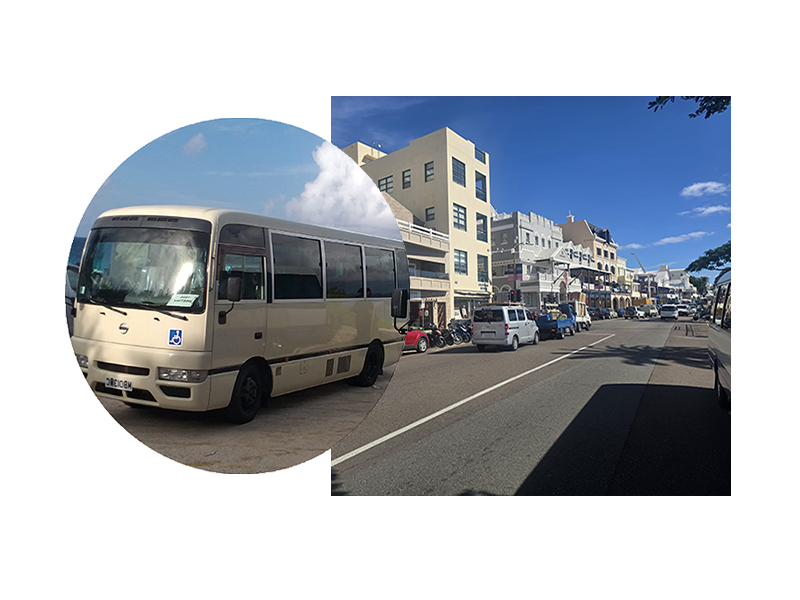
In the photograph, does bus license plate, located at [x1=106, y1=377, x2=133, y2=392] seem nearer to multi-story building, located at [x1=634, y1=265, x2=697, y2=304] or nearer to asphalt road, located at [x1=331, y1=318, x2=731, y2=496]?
asphalt road, located at [x1=331, y1=318, x2=731, y2=496]

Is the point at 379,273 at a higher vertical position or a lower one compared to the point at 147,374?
higher

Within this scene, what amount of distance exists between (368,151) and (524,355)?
1155 cm

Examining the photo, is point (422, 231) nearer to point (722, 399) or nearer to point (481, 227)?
point (481, 227)

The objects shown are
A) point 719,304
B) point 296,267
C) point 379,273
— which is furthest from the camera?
point 719,304

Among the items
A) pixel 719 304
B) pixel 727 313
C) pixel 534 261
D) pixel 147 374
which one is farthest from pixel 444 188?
pixel 534 261

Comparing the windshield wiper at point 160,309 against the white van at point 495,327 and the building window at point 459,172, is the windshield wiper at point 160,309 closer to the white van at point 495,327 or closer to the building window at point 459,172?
the building window at point 459,172

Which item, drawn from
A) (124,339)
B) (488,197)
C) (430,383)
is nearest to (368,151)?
(488,197)

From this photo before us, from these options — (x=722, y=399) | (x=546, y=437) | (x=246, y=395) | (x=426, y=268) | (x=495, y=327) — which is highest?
(x=426, y=268)

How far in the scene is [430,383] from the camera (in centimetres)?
762

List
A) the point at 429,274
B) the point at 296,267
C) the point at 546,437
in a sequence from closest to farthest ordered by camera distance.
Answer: the point at 296,267 → the point at 429,274 → the point at 546,437

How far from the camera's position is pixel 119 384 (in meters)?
0.71

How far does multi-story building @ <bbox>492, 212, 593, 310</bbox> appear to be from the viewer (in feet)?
95.2

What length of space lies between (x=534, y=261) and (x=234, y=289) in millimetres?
33724

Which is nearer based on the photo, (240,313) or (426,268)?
(240,313)
